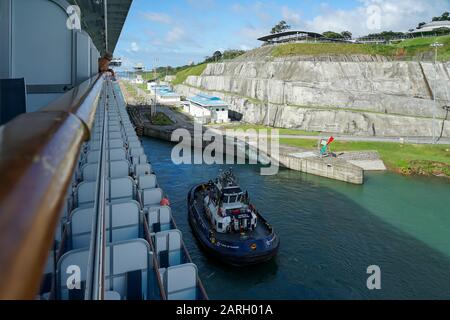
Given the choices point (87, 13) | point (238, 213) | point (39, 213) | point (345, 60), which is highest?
Result: point (345, 60)

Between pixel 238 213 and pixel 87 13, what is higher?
pixel 87 13

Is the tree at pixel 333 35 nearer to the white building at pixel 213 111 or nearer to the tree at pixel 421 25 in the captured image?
the tree at pixel 421 25

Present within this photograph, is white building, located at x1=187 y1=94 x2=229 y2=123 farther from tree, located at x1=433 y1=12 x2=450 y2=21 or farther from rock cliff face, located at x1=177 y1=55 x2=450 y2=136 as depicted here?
tree, located at x1=433 y1=12 x2=450 y2=21

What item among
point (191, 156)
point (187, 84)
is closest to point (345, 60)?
point (191, 156)

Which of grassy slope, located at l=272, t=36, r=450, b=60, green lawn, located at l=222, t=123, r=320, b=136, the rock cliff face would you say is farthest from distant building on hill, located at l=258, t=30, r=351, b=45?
green lawn, located at l=222, t=123, r=320, b=136

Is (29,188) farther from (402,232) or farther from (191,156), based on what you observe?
(191,156)

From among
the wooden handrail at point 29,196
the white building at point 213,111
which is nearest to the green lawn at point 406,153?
the white building at point 213,111
